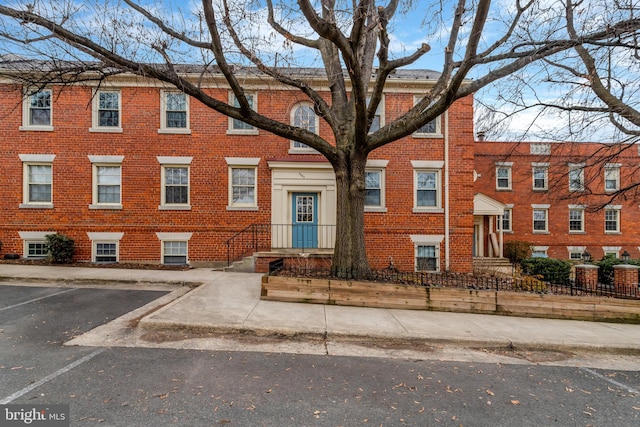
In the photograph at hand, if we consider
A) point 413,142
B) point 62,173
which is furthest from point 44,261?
point 413,142

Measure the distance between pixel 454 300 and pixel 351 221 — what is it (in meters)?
2.96

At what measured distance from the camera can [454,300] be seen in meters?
6.89

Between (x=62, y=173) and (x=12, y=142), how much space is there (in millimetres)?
2137

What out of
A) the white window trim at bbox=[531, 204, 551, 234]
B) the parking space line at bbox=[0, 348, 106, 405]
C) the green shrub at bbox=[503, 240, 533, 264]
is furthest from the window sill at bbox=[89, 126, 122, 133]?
the white window trim at bbox=[531, 204, 551, 234]

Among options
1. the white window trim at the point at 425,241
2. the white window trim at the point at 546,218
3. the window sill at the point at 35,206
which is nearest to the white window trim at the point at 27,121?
the window sill at the point at 35,206

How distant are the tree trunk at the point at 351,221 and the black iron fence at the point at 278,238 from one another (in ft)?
12.8

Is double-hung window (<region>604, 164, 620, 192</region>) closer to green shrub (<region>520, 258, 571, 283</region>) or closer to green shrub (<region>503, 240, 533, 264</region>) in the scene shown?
green shrub (<region>503, 240, 533, 264</region>)

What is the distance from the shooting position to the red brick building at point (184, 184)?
455 inches

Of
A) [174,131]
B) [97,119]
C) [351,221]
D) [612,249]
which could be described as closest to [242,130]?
[174,131]

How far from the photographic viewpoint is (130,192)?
11.7m

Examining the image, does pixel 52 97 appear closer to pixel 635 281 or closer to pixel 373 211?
pixel 373 211

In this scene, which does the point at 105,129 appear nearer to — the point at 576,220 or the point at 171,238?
the point at 171,238

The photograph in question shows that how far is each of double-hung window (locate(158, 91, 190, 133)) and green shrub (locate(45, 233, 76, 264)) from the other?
5196mm

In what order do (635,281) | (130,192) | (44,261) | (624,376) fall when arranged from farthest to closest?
(130,192)
(44,261)
(635,281)
(624,376)
